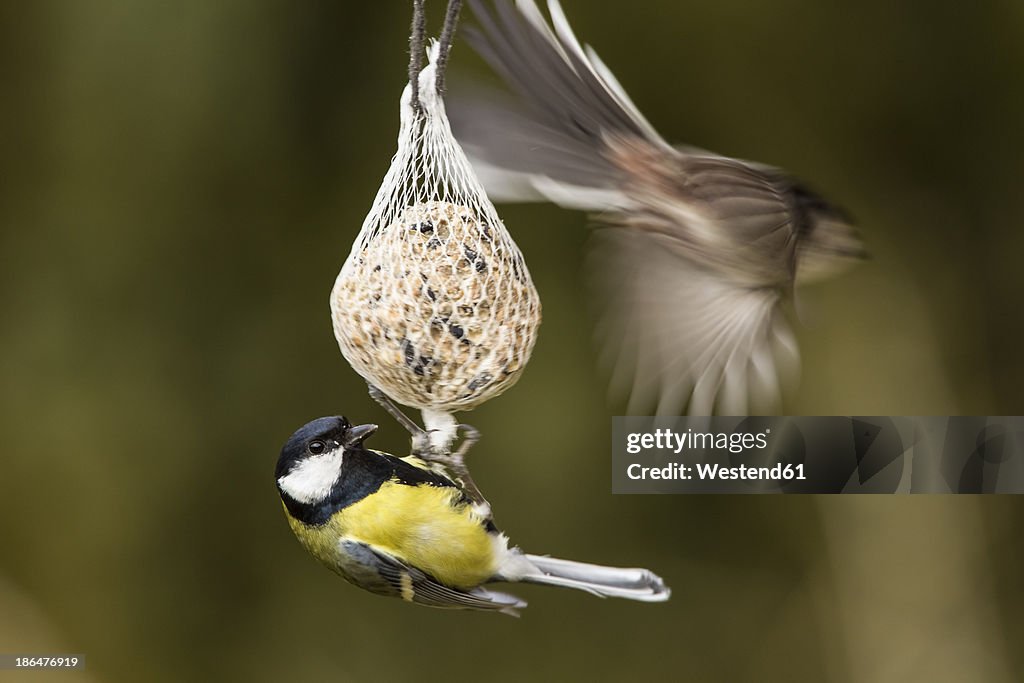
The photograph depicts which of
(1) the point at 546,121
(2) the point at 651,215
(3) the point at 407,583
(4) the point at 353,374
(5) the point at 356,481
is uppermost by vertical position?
(1) the point at 546,121

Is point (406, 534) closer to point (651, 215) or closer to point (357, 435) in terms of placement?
point (357, 435)

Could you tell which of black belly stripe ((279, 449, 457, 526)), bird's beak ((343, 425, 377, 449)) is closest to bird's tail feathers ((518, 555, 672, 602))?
black belly stripe ((279, 449, 457, 526))

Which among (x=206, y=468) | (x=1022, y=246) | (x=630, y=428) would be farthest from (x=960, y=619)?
(x=206, y=468)

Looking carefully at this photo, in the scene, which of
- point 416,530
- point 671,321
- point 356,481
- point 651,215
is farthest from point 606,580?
point 651,215

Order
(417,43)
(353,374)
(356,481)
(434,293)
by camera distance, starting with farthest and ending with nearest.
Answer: (353,374) < (356,481) < (434,293) < (417,43)

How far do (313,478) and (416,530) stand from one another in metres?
0.18

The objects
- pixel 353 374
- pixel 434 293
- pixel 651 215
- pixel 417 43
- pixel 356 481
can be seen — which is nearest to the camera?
pixel 417 43

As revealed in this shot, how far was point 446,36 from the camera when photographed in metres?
1.37

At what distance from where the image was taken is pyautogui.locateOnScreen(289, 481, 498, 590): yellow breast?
1.60 m

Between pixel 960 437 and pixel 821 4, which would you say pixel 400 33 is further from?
pixel 960 437

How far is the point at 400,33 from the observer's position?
302cm

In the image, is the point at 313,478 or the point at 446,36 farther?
the point at 313,478

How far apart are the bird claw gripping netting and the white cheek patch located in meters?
0.13

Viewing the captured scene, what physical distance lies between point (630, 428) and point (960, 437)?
40.4 inches
